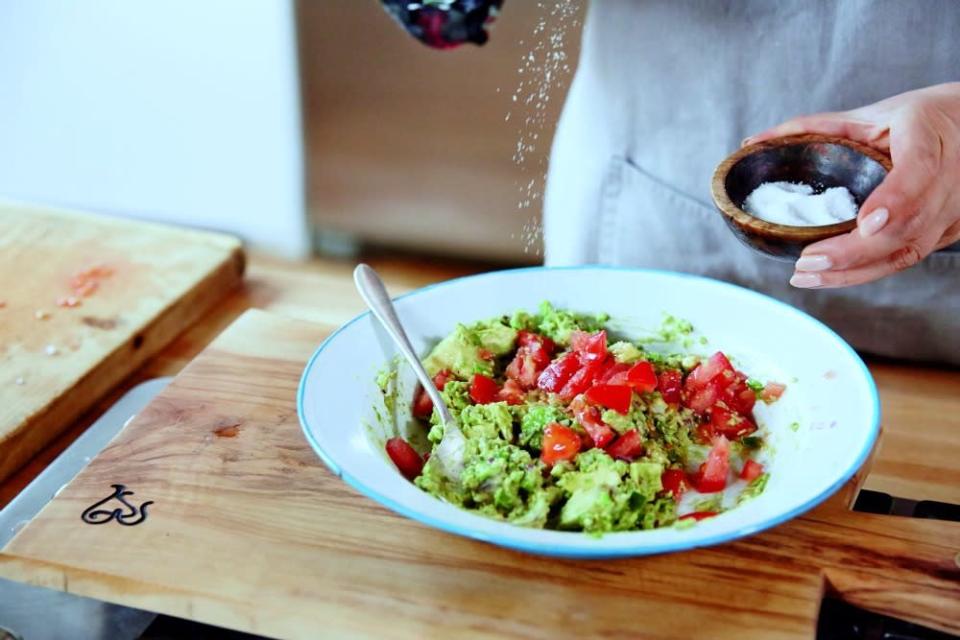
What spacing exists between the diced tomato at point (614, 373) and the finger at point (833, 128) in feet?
1.06

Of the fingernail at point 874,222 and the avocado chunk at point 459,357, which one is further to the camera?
the avocado chunk at point 459,357

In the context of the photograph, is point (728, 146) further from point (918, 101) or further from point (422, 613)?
point (422, 613)

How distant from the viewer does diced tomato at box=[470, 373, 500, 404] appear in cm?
119

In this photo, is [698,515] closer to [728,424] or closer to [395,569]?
[728,424]

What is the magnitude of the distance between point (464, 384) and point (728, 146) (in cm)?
54

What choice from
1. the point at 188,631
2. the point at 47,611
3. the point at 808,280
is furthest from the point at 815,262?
the point at 47,611

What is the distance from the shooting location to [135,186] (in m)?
2.68

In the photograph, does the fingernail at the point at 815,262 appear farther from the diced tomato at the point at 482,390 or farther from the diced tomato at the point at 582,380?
the diced tomato at the point at 482,390

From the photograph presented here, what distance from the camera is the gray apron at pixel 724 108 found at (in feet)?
4.36

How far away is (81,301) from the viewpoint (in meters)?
1.57

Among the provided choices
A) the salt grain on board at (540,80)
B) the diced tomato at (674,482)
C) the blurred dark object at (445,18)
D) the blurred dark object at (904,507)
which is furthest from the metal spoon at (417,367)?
the salt grain on board at (540,80)

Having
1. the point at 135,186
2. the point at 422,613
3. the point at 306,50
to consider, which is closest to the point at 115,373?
the point at 422,613

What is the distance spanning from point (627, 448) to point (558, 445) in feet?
0.24

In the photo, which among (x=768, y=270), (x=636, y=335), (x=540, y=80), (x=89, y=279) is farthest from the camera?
(x=540, y=80)
